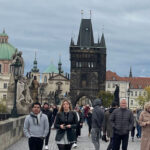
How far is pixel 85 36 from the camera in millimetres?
130000

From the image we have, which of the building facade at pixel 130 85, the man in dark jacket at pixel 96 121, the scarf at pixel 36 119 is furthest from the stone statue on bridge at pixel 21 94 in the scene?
the building facade at pixel 130 85

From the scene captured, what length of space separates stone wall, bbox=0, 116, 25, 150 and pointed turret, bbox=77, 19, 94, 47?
10762 centimetres

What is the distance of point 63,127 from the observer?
1113 cm

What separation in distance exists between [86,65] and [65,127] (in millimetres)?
116112

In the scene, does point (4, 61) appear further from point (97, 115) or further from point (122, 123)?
point (122, 123)

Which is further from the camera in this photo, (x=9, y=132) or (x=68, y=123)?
(x=9, y=132)

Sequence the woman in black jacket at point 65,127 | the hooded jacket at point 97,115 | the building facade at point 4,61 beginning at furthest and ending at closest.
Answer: the building facade at point 4,61 < the hooded jacket at point 97,115 < the woman in black jacket at point 65,127

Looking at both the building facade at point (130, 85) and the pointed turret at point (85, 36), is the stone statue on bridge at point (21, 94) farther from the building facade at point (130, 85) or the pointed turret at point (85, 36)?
the building facade at point (130, 85)

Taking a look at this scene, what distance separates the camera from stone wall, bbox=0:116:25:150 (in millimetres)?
15883

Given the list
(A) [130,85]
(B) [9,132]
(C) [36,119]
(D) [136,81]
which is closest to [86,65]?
(A) [130,85]

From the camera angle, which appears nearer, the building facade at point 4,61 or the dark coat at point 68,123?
the dark coat at point 68,123

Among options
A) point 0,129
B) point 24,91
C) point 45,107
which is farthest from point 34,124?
point 24,91

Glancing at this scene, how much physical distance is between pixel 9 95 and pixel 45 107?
1435cm

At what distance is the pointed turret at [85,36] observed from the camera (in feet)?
425
